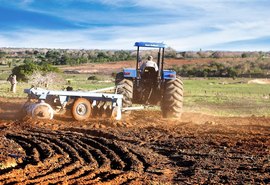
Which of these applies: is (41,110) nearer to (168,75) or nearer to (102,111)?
(102,111)

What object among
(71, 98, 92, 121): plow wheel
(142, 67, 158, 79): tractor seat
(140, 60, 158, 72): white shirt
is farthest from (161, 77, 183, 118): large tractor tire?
(71, 98, 92, 121): plow wheel

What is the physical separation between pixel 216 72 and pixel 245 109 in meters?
45.5

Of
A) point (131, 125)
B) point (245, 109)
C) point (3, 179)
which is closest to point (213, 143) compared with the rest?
point (131, 125)

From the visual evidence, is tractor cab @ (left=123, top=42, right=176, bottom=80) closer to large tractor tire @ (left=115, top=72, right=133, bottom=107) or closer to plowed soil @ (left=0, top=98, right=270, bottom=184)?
large tractor tire @ (left=115, top=72, right=133, bottom=107)

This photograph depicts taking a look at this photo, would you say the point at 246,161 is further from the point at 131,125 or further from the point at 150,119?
the point at 150,119

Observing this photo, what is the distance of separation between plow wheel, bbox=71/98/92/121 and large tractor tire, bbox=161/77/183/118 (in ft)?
8.83

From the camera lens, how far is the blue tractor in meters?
16.1

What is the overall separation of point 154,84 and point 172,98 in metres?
0.83

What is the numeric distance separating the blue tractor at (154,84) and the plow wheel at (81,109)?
4.86ft

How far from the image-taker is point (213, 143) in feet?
36.6

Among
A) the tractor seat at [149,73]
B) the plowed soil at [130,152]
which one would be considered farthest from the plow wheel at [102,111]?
the tractor seat at [149,73]

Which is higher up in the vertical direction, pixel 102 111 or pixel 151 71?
pixel 151 71

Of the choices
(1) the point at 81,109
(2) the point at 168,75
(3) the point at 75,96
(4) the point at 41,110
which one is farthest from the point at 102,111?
(2) the point at 168,75

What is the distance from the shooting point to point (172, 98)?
16.1 meters
